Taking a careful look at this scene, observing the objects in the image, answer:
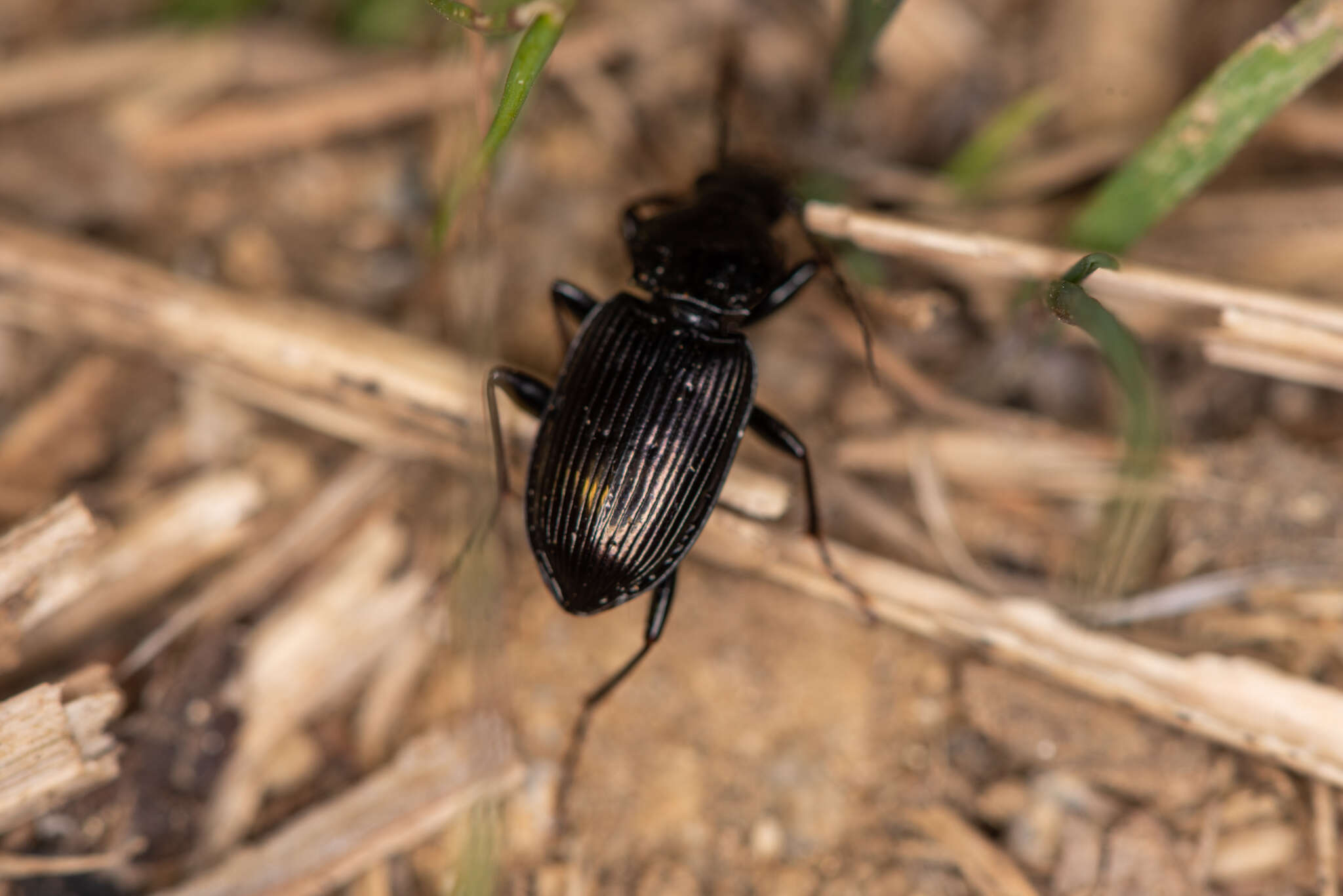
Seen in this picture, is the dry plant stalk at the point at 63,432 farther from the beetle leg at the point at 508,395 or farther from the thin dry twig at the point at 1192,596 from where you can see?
the thin dry twig at the point at 1192,596

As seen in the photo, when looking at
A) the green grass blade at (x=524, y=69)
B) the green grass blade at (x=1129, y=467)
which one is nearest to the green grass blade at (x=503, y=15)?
the green grass blade at (x=524, y=69)

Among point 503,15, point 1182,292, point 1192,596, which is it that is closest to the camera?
point 503,15

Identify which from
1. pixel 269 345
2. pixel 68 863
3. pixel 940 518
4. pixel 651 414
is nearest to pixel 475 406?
pixel 651 414

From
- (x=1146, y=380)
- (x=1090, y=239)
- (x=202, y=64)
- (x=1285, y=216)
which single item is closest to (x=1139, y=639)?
(x=1146, y=380)

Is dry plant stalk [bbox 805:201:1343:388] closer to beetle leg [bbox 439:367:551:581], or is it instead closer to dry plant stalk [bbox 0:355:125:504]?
beetle leg [bbox 439:367:551:581]

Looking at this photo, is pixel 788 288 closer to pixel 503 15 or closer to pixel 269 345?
pixel 503 15

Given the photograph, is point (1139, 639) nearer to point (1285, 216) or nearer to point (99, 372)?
point (1285, 216)
